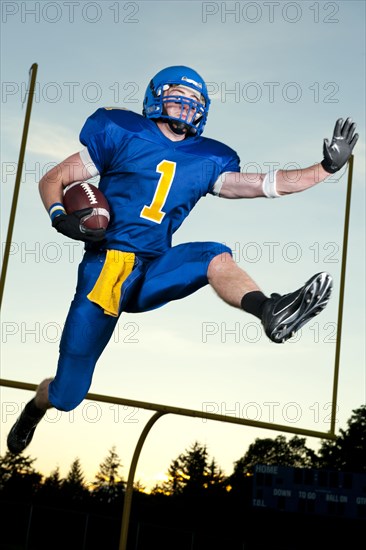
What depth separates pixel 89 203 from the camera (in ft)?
13.3

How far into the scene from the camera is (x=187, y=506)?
27.5 m

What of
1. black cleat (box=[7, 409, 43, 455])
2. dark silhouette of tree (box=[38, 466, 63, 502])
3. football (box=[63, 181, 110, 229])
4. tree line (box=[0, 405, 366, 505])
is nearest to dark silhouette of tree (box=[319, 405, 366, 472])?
tree line (box=[0, 405, 366, 505])

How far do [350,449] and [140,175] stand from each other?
98.4 ft

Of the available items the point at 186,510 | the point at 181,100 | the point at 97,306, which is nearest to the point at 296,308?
the point at 97,306

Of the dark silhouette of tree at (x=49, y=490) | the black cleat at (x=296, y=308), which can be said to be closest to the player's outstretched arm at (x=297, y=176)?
the black cleat at (x=296, y=308)

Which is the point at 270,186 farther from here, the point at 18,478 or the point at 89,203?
the point at 18,478

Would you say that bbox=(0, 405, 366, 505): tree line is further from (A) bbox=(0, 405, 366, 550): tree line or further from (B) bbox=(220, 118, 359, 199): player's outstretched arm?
(B) bbox=(220, 118, 359, 199): player's outstretched arm

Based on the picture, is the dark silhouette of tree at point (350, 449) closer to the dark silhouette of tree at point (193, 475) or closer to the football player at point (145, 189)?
the dark silhouette of tree at point (193, 475)

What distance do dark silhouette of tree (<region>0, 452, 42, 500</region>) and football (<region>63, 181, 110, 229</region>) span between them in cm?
2493

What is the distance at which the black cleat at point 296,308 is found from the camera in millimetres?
3461

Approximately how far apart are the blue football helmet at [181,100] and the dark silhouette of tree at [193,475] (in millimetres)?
28094

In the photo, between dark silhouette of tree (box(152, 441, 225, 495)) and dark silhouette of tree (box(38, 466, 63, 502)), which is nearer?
dark silhouette of tree (box(38, 466, 63, 502))

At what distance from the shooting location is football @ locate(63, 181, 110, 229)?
13.2 ft

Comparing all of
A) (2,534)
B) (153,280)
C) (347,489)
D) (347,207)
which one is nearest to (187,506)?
(347,489)
